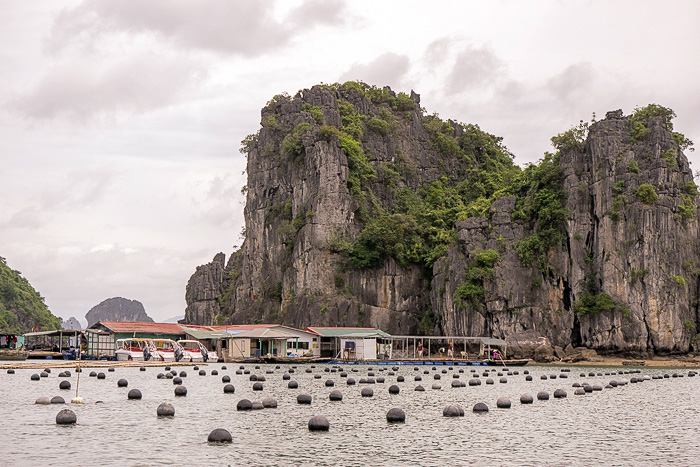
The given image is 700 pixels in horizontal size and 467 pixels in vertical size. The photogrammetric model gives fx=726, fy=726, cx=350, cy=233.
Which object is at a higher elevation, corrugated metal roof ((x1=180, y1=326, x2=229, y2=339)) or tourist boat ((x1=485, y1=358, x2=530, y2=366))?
corrugated metal roof ((x1=180, y1=326, x2=229, y2=339))

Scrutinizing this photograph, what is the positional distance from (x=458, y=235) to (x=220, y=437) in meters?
86.9

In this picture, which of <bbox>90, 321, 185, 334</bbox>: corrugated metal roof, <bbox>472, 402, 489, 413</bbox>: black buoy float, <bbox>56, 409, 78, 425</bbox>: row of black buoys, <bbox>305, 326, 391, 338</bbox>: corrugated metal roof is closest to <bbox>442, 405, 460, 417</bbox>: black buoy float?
<bbox>472, 402, 489, 413</bbox>: black buoy float

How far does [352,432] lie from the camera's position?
21.0 m

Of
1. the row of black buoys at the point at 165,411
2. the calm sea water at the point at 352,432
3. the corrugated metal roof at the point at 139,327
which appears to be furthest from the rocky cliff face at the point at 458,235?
the row of black buoys at the point at 165,411

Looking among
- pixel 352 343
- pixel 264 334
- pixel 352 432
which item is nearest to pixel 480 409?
pixel 352 432

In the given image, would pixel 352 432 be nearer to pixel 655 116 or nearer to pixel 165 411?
pixel 165 411

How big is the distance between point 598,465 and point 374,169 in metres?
109

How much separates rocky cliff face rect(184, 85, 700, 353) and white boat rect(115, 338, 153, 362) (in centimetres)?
2803

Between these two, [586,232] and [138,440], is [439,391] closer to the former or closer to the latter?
[138,440]

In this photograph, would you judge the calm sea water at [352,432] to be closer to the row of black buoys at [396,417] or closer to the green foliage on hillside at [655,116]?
the row of black buoys at [396,417]

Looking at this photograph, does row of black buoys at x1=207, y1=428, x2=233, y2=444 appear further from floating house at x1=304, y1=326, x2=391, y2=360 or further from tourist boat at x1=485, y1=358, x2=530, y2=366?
floating house at x1=304, y1=326, x2=391, y2=360

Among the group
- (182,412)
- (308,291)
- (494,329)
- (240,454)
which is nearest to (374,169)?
(308,291)

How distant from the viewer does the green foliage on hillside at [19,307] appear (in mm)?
143163

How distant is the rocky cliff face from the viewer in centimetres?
9012
